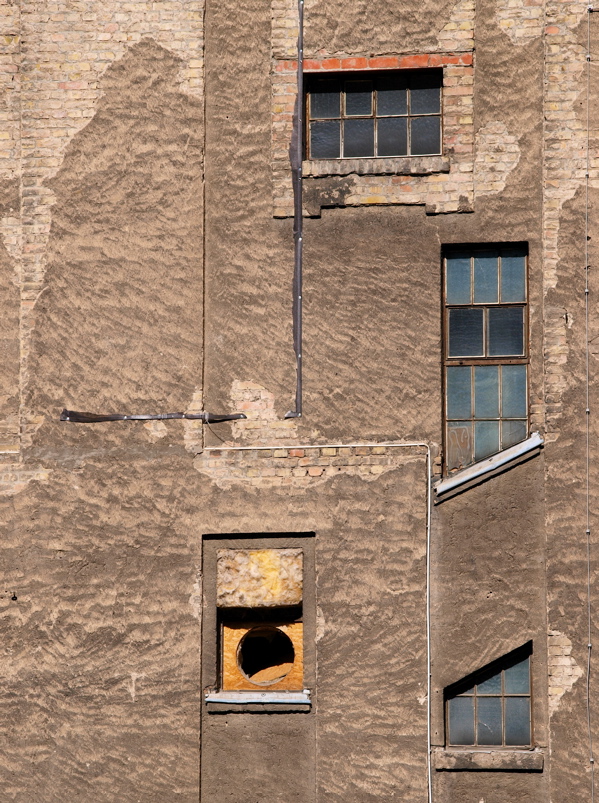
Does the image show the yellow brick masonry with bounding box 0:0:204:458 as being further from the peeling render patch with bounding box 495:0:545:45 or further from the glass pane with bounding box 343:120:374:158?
the peeling render patch with bounding box 495:0:545:45

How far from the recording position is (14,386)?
952 centimetres

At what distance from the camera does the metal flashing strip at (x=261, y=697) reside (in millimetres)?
9020

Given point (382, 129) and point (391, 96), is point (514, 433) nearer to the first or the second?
point (382, 129)

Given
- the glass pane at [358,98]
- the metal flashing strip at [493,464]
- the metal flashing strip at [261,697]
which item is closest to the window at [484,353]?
the metal flashing strip at [493,464]

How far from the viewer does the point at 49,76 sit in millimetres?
9609

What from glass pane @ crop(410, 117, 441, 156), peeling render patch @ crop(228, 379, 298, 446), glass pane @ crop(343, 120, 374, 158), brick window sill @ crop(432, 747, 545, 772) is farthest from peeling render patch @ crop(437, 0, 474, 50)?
brick window sill @ crop(432, 747, 545, 772)

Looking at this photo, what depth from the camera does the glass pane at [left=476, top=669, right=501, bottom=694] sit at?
29.9 ft

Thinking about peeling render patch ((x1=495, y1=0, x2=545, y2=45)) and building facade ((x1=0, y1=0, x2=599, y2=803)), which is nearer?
building facade ((x1=0, y1=0, x2=599, y2=803))

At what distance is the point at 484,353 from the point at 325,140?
230 centimetres

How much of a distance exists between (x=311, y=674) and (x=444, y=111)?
15.9ft

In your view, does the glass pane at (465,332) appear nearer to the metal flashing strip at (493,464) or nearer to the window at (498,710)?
the metal flashing strip at (493,464)

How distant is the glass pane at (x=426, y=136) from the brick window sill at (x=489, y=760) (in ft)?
16.4

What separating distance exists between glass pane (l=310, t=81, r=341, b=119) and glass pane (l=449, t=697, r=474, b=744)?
5083 mm

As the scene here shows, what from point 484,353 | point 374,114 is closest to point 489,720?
point 484,353
